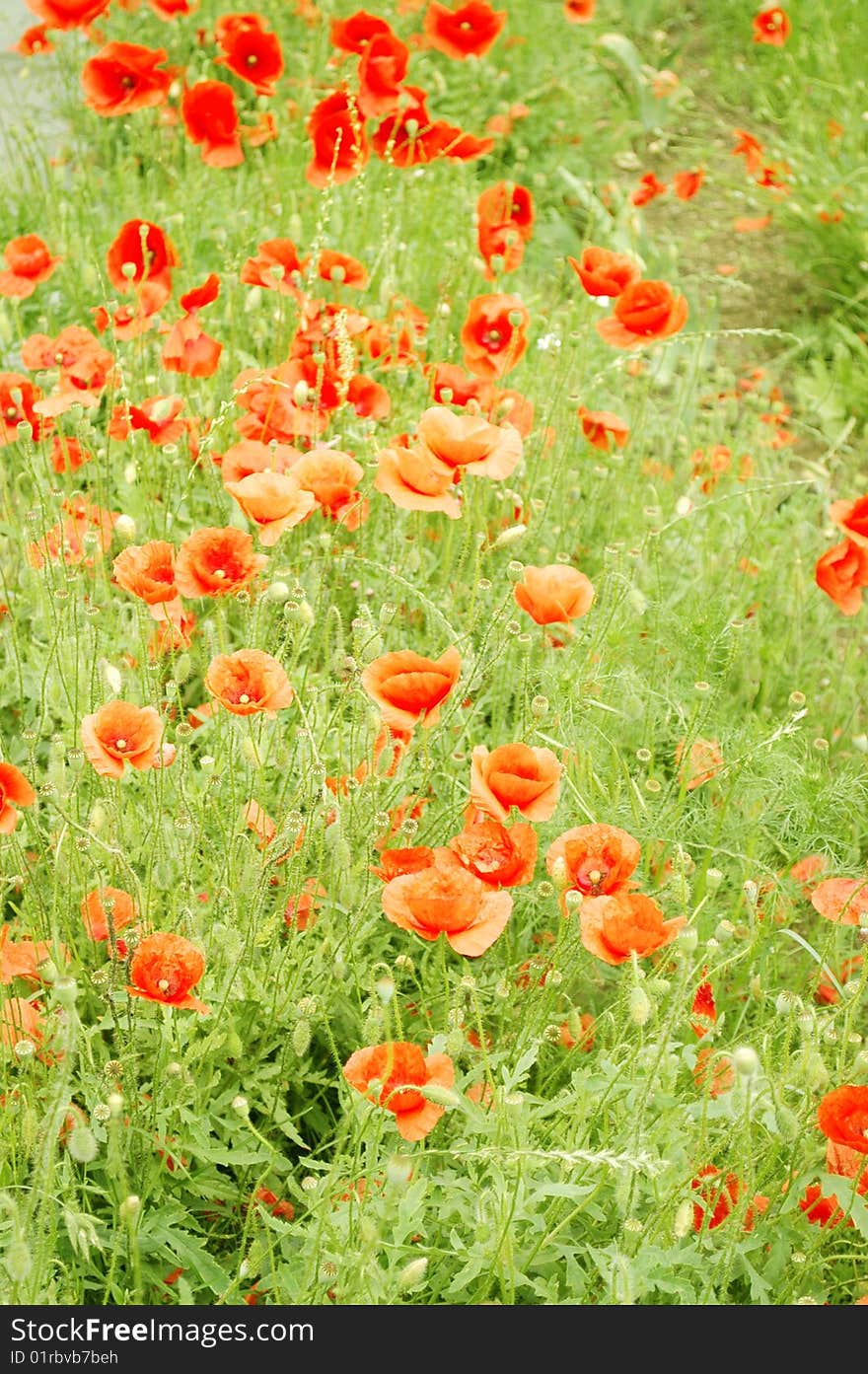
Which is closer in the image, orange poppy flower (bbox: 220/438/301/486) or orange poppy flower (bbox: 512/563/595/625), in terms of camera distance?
orange poppy flower (bbox: 512/563/595/625)

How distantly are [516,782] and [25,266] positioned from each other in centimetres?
172

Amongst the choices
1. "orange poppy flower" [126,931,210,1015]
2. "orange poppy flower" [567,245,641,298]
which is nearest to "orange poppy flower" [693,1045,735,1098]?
"orange poppy flower" [126,931,210,1015]

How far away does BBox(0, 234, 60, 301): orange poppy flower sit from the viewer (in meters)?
2.91

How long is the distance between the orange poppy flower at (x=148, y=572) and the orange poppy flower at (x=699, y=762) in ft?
2.78

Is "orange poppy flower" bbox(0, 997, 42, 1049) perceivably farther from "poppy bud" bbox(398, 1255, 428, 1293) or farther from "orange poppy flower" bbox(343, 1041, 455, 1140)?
"poppy bud" bbox(398, 1255, 428, 1293)

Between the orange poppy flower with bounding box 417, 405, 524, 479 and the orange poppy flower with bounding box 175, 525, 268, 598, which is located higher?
the orange poppy flower with bounding box 417, 405, 524, 479

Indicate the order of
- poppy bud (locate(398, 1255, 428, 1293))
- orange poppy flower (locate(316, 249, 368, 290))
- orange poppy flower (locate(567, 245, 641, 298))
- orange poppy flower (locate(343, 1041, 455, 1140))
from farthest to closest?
1. orange poppy flower (locate(316, 249, 368, 290))
2. orange poppy flower (locate(567, 245, 641, 298))
3. orange poppy flower (locate(343, 1041, 455, 1140))
4. poppy bud (locate(398, 1255, 428, 1293))

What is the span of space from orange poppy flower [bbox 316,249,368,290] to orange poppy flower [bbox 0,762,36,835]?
56.0 inches

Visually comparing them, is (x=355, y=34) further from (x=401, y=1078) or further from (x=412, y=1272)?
(x=412, y=1272)

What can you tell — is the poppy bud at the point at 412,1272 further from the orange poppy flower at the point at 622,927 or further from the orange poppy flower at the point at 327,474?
the orange poppy flower at the point at 327,474

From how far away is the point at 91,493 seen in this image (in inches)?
112

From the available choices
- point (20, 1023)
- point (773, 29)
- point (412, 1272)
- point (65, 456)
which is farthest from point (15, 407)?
point (773, 29)
